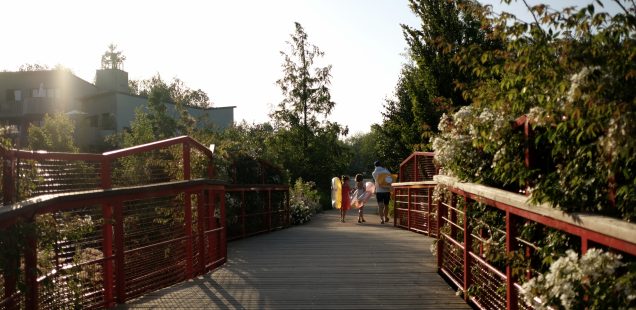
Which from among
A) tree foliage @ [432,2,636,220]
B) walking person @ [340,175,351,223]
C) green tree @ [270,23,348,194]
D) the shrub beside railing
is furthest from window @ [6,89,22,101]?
tree foliage @ [432,2,636,220]

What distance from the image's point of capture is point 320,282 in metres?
8.54

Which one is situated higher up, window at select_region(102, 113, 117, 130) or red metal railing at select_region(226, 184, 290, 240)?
window at select_region(102, 113, 117, 130)

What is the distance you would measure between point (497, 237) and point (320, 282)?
8.97ft

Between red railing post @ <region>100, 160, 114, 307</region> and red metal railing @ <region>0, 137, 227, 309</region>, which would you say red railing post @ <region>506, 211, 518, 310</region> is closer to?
red metal railing @ <region>0, 137, 227, 309</region>

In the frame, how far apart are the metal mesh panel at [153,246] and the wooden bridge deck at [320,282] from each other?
16 cm

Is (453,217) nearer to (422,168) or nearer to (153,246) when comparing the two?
(153,246)

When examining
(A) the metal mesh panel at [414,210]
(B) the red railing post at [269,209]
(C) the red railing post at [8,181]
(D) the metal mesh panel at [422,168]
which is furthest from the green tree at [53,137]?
(C) the red railing post at [8,181]

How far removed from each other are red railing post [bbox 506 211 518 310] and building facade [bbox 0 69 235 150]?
140 feet

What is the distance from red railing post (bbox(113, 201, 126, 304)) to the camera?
702 cm

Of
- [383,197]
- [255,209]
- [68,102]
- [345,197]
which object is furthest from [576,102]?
[68,102]

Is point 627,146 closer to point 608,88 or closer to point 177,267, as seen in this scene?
point 608,88

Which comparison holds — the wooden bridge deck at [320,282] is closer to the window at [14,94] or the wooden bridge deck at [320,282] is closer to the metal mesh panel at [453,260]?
the metal mesh panel at [453,260]

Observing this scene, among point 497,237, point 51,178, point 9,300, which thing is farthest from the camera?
point 497,237

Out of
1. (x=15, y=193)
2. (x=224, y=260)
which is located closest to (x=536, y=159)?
(x=15, y=193)
